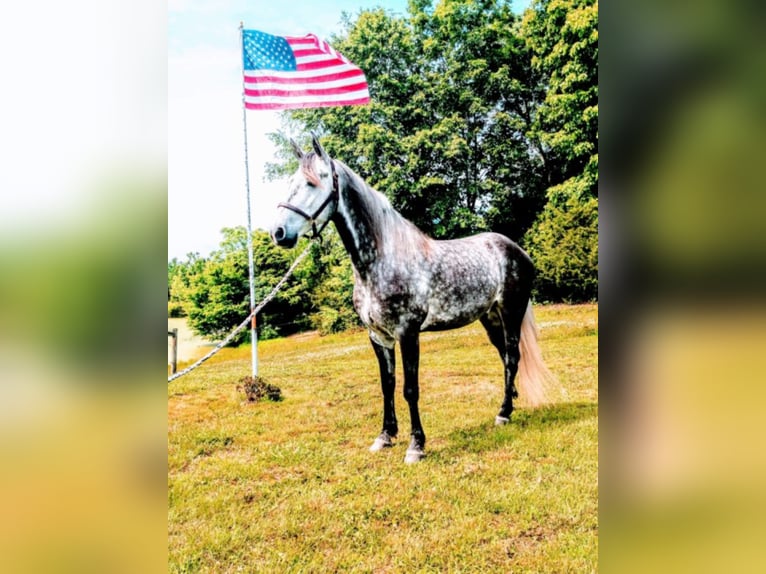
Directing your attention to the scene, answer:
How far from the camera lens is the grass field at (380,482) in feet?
6.59

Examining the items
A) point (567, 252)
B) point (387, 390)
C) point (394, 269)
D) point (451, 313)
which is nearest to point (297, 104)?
point (394, 269)

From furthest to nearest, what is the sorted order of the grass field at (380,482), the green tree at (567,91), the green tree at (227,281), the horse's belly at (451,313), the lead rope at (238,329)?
the green tree at (227,281), the green tree at (567,91), the horse's belly at (451,313), the lead rope at (238,329), the grass field at (380,482)

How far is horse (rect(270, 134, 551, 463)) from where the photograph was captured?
8.46ft

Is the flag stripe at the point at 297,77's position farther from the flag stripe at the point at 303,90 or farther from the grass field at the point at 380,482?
the grass field at the point at 380,482

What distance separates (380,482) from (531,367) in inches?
61.3

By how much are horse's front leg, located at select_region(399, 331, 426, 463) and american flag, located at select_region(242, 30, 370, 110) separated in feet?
5.69

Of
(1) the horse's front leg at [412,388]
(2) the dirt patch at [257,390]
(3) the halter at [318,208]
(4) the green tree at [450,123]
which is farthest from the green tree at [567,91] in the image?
(2) the dirt patch at [257,390]

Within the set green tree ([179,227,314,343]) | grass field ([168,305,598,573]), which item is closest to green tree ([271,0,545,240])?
grass field ([168,305,598,573])

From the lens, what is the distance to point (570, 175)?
5.75 m

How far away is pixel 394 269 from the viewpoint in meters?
2.81

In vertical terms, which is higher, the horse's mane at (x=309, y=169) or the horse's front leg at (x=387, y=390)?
the horse's mane at (x=309, y=169)

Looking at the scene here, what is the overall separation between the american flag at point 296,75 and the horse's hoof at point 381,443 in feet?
7.59

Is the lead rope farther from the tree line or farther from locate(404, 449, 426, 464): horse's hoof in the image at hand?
the tree line
